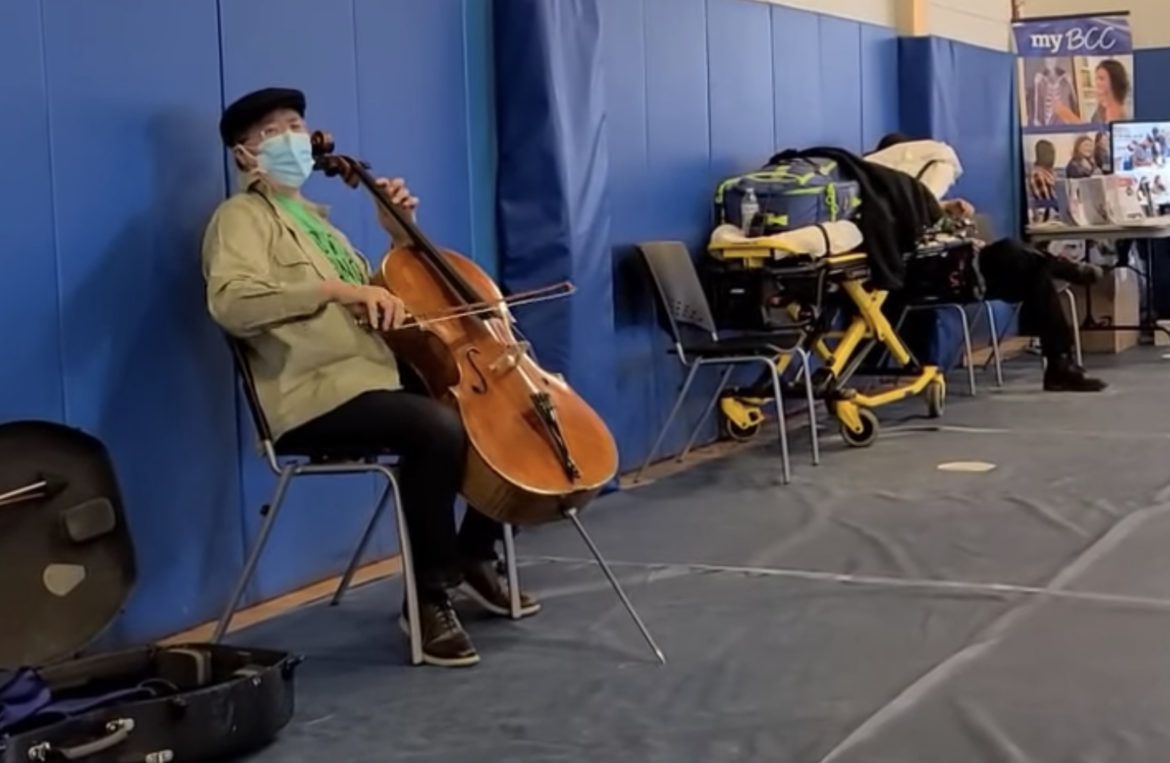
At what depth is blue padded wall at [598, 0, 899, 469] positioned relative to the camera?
530cm

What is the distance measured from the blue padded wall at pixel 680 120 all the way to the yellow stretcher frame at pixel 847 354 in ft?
0.69

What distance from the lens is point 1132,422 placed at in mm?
5812

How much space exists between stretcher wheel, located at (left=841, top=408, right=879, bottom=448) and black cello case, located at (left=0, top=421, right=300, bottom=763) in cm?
324

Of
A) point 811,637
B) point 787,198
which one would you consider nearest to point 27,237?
point 811,637

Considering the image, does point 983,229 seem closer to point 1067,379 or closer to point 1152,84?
point 1067,379

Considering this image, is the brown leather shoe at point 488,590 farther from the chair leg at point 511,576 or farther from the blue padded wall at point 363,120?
the blue padded wall at point 363,120

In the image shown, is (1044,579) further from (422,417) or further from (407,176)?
(407,176)

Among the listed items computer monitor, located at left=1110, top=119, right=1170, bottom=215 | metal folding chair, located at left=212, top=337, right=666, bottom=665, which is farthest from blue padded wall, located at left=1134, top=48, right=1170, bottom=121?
metal folding chair, located at left=212, top=337, right=666, bottom=665

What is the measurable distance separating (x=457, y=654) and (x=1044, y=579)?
1388 millimetres

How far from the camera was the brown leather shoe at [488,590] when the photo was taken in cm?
344

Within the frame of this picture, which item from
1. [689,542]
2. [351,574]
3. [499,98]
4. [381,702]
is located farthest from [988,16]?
[381,702]

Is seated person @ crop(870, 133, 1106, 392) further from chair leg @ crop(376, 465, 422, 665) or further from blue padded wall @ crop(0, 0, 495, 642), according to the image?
chair leg @ crop(376, 465, 422, 665)

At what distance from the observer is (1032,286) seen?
6641 millimetres

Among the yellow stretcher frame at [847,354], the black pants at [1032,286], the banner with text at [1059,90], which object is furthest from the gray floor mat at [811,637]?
the banner with text at [1059,90]
